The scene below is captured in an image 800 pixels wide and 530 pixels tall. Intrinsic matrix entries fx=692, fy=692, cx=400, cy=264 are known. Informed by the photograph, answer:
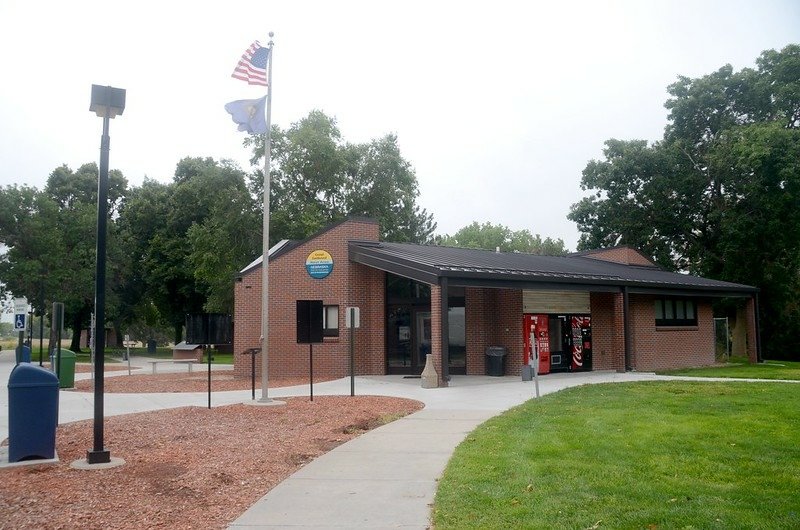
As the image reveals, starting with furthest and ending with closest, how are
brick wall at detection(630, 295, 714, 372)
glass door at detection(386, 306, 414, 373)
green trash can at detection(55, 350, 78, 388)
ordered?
brick wall at detection(630, 295, 714, 372)
glass door at detection(386, 306, 414, 373)
green trash can at detection(55, 350, 78, 388)

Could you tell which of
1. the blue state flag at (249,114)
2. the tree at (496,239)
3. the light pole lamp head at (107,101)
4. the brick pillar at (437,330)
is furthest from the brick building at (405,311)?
the tree at (496,239)

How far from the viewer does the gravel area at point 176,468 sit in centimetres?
650

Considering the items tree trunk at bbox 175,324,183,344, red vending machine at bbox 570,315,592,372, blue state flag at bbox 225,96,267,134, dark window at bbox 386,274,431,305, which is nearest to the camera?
blue state flag at bbox 225,96,267,134

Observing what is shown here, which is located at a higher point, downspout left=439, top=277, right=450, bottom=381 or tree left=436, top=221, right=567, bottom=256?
tree left=436, top=221, right=567, bottom=256

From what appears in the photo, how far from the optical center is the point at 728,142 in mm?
35594

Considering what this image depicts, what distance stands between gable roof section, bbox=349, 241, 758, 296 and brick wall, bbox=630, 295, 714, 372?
3.19 ft

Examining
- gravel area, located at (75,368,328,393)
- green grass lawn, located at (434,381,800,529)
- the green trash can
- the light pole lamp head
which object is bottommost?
gravel area, located at (75,368,328,393)

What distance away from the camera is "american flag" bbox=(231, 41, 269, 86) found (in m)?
16.0

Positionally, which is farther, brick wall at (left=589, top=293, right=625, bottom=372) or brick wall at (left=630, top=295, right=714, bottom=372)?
brick wall at (left=630, top=295, right=714, bottom=372)

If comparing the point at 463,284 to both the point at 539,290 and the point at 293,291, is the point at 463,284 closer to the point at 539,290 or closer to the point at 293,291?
the point at 539,290

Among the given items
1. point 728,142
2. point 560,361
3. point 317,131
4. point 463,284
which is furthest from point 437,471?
point 317,131

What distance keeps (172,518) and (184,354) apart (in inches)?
1570

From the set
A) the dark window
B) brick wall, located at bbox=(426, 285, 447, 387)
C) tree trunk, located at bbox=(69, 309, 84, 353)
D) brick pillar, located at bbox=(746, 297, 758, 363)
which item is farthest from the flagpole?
tree trunk, located at bbox=(69, 309, 84, 353)

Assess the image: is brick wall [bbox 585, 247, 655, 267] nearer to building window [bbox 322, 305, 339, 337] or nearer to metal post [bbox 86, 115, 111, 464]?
building window [bbox 322, 305, 339, 337]
